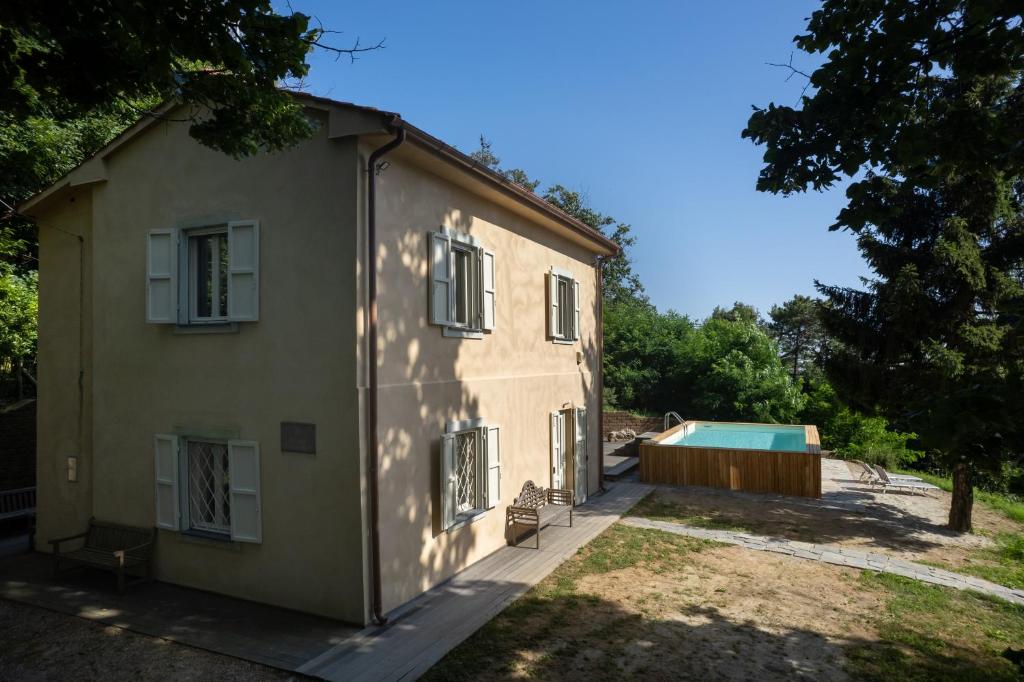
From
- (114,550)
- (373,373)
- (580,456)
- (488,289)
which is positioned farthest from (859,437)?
(114,550)

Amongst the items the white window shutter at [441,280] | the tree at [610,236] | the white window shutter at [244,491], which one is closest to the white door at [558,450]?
the white window shutter at [441,280]

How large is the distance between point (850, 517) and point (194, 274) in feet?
41.1

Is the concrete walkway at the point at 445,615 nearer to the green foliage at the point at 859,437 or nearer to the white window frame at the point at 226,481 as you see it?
the white window frame at the point at 226,481

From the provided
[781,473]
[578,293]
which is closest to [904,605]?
[781,473]

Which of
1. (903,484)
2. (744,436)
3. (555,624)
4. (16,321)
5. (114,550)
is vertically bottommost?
(903,484)

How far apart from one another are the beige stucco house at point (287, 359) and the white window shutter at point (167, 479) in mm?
25

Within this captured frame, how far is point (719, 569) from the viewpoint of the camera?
28.7ft

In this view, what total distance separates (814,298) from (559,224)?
577cm

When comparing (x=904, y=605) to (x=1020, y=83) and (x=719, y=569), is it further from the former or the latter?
(x=1020, y=83)

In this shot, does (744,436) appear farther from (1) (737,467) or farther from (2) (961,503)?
(2) (961,503)

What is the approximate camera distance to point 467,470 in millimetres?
8945

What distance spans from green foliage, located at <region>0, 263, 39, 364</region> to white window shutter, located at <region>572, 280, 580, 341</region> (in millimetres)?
10338

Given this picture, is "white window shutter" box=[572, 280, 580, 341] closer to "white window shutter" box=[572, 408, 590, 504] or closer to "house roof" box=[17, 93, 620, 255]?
"white window shutter" box=[572, 408, 590, 504]

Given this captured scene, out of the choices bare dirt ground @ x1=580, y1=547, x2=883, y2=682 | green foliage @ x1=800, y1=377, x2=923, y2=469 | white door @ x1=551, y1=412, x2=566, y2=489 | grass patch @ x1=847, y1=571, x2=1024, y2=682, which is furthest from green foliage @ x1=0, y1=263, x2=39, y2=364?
green foliage @ x1=800, y1=377, x2=923, y2=469
